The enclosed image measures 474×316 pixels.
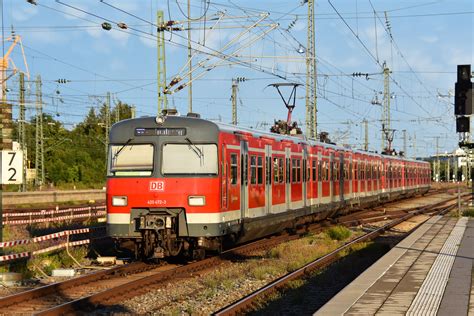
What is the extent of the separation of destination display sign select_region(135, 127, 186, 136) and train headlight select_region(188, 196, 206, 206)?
4.33ft

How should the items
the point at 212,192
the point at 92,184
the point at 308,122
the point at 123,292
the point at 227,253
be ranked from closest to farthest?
the point at 123,292 < the point at 212,192 < the point at 227,253 < the point at 308,122 < the point at 92,184

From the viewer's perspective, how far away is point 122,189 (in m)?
15.0

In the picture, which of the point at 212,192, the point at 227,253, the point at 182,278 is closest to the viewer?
the point at 182,278

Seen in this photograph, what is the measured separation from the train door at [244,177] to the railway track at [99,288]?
1.20m

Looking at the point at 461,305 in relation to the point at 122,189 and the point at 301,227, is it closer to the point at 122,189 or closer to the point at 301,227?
the point at 122,189

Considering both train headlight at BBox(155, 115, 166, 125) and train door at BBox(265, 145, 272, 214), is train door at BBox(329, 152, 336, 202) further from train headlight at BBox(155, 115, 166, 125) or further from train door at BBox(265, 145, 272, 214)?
train headlight at BBox(155, 115, 166, 125)

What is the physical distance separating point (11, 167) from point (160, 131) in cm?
302

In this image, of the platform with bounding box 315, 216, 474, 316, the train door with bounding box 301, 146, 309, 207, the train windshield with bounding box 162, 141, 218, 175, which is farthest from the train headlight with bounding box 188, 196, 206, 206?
the train door with bounding box 301, 146, 309, 207

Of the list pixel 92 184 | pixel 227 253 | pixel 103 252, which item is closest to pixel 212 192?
pixel 227 253

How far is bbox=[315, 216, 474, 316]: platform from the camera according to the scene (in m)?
8.87

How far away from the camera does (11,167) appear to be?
13.6 meters

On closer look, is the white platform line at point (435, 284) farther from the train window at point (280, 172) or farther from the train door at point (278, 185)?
the train window at point (280, 172)

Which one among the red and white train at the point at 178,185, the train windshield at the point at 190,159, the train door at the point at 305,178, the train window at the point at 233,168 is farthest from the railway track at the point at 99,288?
the train door at the point at 305,178

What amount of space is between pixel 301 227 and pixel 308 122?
7524 millimetres
